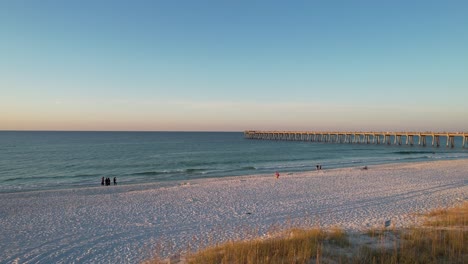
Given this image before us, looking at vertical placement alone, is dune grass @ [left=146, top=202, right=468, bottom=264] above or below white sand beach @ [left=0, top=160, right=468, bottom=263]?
above

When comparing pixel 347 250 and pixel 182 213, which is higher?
pixel 347 250

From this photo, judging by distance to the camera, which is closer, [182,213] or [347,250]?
[347,250]

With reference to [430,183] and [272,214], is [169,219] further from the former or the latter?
[430,183]

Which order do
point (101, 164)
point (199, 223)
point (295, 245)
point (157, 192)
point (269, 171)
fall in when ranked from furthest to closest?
1. point (101, 164)
2. point (269, 171)
3. point (157, 192)
4. point (199, 223)
5. point (295, 245)

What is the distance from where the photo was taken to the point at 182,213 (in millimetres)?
13453

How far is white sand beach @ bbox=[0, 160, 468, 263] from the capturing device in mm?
8984

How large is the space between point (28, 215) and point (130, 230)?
6098mm

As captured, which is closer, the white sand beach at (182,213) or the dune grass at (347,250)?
the dune grass at (347,250)

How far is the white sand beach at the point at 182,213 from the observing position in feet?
29.5

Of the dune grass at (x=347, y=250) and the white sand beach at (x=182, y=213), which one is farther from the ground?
the dune grass at (x=347, y=250)

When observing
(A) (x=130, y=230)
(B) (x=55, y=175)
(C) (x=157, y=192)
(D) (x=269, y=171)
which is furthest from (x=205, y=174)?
(A) (x=130, y=230)

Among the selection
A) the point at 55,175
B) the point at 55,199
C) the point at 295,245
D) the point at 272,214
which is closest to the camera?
the point at 295,245

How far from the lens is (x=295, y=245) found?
6.22 m

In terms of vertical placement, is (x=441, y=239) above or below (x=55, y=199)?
above
